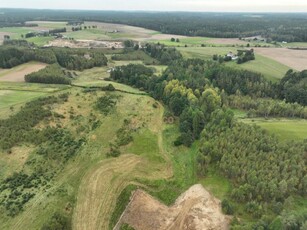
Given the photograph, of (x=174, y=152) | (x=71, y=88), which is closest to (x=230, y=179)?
(x=174, y=152)

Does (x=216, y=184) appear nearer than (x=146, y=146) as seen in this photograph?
Yes

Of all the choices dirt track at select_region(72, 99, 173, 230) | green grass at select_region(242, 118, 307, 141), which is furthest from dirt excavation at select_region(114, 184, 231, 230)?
green grass at select_region(242, 118, 307, 141)

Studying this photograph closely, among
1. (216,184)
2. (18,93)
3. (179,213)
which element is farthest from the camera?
(18,93)

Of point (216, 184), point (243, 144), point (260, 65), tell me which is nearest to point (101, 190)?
point (216, 184)

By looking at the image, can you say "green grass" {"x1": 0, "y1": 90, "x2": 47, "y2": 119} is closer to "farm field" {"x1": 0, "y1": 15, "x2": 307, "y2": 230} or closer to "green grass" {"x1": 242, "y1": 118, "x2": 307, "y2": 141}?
"farm field" {"x1": 0, "y1": 15, "x2": 307, "y2": 230}

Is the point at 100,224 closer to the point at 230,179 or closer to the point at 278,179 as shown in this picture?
the point at 230,179

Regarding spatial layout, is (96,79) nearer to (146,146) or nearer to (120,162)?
(146,146)

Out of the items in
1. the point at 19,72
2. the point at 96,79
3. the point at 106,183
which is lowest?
the point at 96,79

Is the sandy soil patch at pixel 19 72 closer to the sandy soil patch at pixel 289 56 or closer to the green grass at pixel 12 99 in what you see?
the green grass at pixel 12 99
